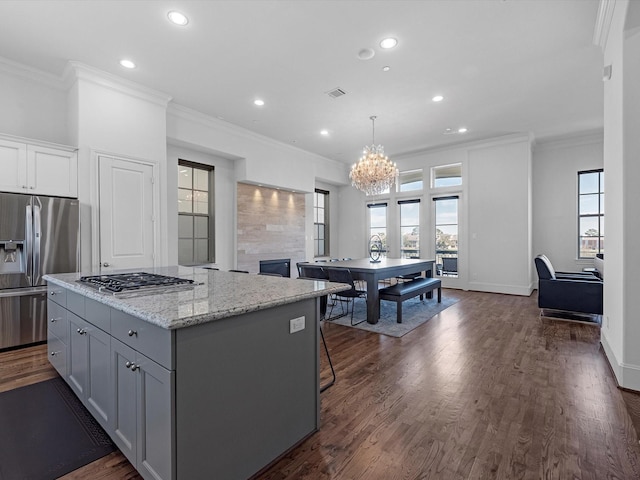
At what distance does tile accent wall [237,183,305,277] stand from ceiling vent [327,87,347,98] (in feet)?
9.03

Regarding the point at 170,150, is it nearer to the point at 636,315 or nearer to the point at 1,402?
the point at 1,402

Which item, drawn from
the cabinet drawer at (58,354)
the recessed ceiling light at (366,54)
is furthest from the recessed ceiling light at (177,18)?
the cabinet drawer at (58,354)

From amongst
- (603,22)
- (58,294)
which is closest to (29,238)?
(58,294)

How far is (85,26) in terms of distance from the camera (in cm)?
319

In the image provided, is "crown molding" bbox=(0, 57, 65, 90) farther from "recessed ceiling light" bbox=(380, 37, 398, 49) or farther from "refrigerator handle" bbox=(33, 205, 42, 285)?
"recessed ceiling light" bbox=(380, 37, 398, 49)

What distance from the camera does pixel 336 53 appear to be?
3.64 m

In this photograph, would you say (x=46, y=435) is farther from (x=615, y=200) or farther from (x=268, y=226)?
(x=268, y=226)

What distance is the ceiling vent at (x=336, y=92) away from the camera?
4.55 meters

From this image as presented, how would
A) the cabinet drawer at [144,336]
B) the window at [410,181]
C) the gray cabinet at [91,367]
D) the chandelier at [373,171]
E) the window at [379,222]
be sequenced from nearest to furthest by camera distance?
the cabinet drawer at [144,336], the gray cabinet at [91,367], the chandelier at [373,171], the window at [410,181], the window at [379,222]

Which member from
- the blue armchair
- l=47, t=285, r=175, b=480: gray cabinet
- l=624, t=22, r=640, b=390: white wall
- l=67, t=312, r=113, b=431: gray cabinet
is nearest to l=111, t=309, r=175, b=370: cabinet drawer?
l=47, t=285, r=175, b=480: gray cabinet

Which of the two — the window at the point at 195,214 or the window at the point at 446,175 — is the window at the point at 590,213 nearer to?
the window at the point at 446,175

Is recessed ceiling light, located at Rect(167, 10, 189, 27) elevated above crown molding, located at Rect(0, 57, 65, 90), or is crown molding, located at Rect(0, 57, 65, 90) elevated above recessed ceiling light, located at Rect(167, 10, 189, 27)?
recessed ceiling light, located at Rect(167, 10, 189, 27)

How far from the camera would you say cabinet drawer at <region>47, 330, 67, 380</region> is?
2514 mm

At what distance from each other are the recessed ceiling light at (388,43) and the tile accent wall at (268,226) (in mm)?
3949
